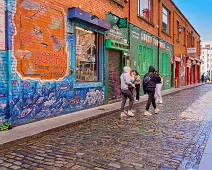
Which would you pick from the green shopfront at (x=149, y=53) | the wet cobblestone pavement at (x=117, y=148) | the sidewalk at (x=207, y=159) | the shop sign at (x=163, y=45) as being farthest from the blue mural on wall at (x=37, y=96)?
the shop sign at (x=163, y=45)

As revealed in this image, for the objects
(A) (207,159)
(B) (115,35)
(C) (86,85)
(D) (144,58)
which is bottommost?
(A) (207,159)

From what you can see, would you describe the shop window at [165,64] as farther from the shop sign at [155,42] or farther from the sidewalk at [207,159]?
the sidewalk at [207,159]

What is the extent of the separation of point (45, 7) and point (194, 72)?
33.2m

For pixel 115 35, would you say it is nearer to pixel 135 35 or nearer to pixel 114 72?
pixel 114 72

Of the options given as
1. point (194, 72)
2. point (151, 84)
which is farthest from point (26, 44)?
point (194, 72)

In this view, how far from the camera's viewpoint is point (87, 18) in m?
9.02

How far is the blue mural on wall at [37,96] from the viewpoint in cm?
608

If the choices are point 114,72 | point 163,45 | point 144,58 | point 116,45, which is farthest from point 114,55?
point 163,45

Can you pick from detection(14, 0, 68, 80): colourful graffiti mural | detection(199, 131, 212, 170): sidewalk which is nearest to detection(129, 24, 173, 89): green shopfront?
detection(14, 0, 68, 80): colourful graffiti mural

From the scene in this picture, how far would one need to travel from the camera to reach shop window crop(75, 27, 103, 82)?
9211mm

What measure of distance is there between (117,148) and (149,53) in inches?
495

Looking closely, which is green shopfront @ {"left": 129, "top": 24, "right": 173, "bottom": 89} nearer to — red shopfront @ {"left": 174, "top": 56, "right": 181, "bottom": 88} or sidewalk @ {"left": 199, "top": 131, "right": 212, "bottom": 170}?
red shopfront @ {"left": 174, "top": 56, "right": 181, "bottom": 88}

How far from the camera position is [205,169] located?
3771mm

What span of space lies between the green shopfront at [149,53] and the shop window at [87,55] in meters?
3.44
